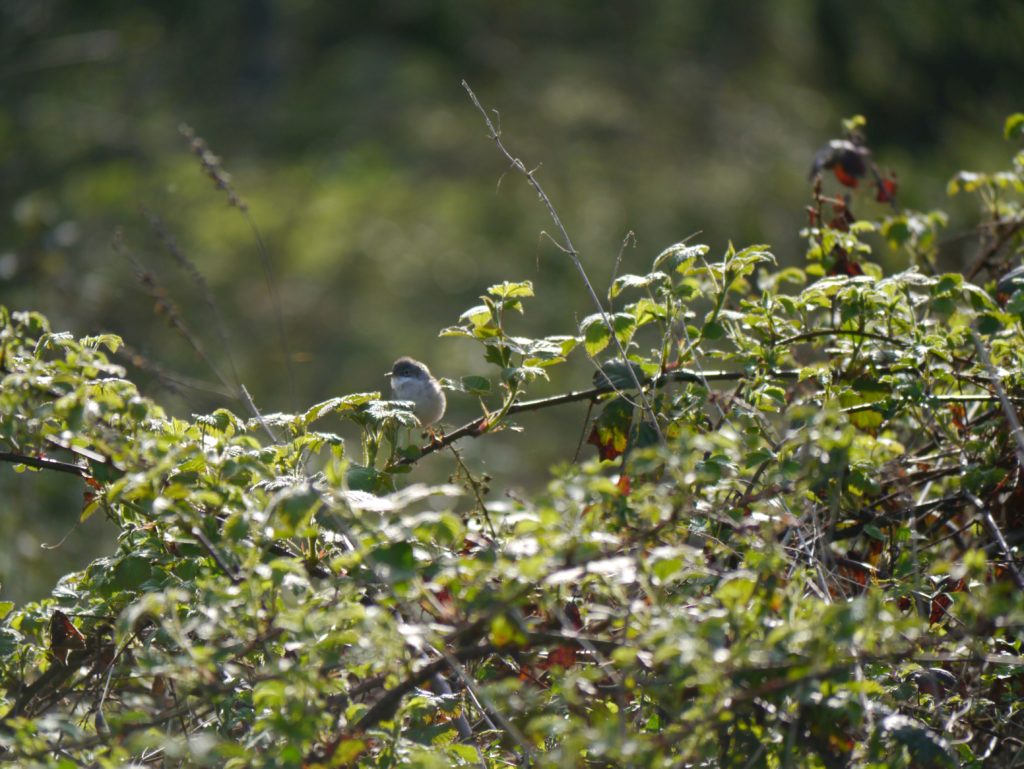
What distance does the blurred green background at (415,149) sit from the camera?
8.25m

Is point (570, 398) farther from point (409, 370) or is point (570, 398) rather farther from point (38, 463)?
point (409, 370)

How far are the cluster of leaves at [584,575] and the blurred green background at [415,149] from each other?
333cm

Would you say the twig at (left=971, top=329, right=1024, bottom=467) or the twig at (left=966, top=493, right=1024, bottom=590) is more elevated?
the twig at (left=971, top=329, right=1024, bottom=467)

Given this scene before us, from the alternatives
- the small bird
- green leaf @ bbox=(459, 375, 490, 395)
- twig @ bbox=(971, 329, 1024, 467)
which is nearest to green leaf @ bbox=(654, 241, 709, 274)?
green leaf @ bbox=(459, 375, 490, 395)

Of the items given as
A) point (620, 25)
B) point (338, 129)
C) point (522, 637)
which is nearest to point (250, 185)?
point (338, 129)

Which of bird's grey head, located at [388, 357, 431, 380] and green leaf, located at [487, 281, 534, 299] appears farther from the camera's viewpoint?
bird's grey head, located at [388, 357, 431, 380]

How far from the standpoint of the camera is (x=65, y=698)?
236 cm

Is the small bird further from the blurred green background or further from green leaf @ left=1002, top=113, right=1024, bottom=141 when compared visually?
the blurred green background

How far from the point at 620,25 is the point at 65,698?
14.0 meters

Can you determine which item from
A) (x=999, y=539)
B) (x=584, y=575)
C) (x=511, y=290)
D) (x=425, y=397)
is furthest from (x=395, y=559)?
(x=425, y=397)

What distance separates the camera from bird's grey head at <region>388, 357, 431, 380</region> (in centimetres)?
375

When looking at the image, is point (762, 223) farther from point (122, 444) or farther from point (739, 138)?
point (122, 444)

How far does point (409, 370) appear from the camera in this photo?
12.7 feet

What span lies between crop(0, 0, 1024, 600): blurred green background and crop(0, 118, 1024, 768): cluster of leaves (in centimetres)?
333
